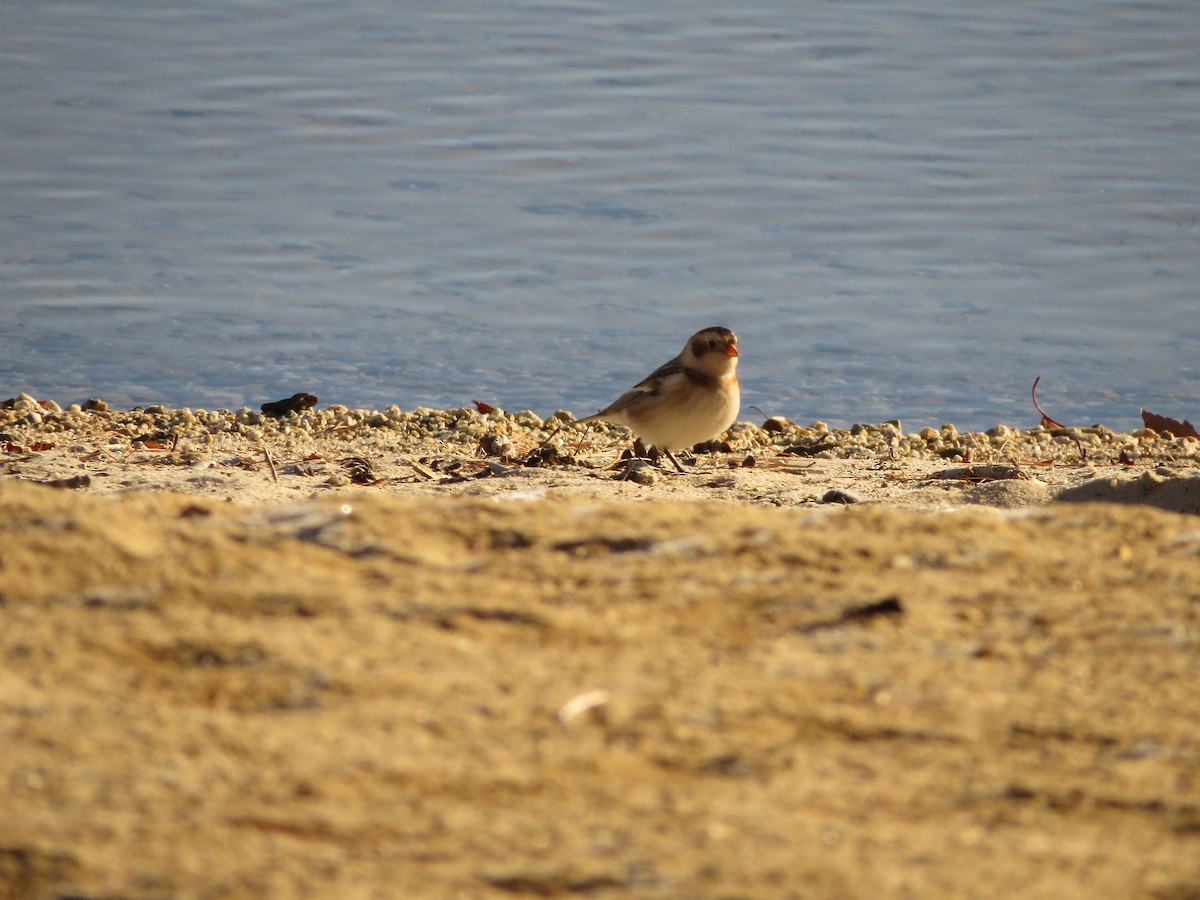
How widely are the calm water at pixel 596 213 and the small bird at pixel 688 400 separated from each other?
1.52m

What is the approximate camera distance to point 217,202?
13461 mm

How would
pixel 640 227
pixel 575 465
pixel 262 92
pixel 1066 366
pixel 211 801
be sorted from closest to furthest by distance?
pixel 211 801, pixel 575 465, pixel 1066 366, pixel 640 227, pixel 262 92

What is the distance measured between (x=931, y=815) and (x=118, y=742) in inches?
56.4

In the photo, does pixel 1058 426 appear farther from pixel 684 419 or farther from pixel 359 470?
pixel 359 470

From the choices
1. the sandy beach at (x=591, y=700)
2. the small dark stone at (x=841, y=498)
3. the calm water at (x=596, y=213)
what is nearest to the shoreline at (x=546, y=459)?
the small dark stone at (x=841, y=498)

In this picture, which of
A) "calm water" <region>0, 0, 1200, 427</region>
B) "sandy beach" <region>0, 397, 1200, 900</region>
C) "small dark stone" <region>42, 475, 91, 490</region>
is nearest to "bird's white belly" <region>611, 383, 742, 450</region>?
"calm water" <region>0, 0, 1200, 427</region>

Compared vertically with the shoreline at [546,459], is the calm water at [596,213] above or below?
above

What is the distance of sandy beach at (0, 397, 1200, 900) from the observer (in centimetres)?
248

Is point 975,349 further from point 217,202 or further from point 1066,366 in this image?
point 217,202

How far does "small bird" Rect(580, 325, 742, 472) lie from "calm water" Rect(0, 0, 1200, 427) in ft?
4.98

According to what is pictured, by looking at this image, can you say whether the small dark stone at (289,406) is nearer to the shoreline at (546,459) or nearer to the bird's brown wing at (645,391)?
the shoreline at (546,459)

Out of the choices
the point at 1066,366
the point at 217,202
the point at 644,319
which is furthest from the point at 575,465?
the point at 217,202

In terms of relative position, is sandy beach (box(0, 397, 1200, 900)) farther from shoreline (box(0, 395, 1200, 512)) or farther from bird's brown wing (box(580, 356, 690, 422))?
bird's brown wing (box(580, 356, 690, 422))

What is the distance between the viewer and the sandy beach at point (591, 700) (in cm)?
248
